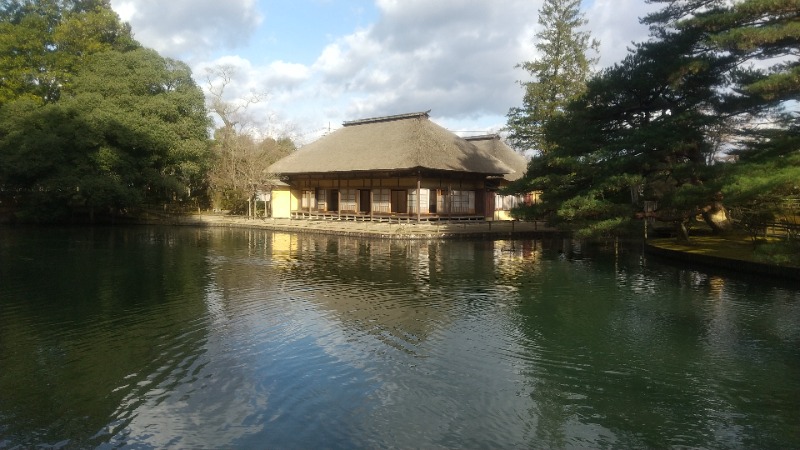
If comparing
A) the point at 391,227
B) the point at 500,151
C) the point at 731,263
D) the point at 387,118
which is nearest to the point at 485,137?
the point at 500,151

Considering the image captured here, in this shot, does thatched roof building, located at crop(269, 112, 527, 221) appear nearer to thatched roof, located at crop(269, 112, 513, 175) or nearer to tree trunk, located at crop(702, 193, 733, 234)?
thatched roof, located at crop(269, 112, 513, 175)

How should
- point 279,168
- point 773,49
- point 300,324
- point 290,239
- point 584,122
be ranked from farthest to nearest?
1. point 279,168
2. point 290,239
3. point 584,122
4. point 773,49
5. point 300,324

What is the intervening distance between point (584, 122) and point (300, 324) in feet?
40.6

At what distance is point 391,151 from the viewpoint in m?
28.4

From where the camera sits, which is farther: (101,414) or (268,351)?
(268,351)

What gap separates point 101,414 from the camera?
18.7ft

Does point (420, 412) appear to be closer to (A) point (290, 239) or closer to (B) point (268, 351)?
(B) point (268, 351)

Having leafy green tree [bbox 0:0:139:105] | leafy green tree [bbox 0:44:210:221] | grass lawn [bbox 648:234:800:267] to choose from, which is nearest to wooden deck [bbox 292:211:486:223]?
leafy green tree [bbox 0:44:210:221]

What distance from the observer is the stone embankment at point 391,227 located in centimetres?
2466

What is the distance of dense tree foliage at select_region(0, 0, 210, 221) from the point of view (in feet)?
93.6

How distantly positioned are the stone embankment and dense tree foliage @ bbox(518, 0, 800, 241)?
611 cm

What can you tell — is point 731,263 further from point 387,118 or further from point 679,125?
point 387,118

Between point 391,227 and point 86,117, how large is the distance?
1679cm

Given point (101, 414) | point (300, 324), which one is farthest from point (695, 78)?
point (101, 414)
